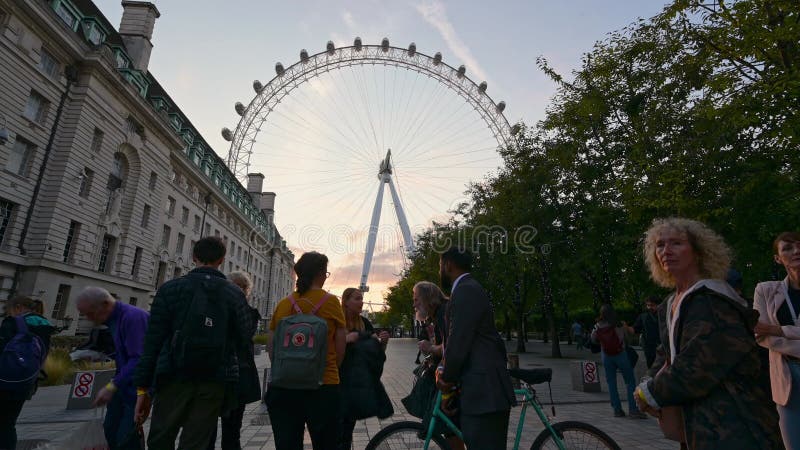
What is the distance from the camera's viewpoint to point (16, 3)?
76.4 feet

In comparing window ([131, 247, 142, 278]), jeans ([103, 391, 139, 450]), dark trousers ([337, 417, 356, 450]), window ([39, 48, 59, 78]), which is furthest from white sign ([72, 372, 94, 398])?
window ([131, 247, 142, 278])

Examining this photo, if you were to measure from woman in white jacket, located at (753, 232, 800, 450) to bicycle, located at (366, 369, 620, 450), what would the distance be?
57.6 inches

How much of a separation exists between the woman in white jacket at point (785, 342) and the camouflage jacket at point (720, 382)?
1387 mm

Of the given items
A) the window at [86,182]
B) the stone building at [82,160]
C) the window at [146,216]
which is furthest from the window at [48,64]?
the window at [146,216]

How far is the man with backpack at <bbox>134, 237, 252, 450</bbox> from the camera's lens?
3.20m

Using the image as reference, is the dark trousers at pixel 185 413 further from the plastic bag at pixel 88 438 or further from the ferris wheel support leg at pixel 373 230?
the ferris wheel support leg at pixel 373 230

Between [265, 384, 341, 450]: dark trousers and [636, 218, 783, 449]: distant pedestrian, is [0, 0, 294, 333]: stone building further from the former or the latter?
[636, 218, 783, 449]: distant pedestrian

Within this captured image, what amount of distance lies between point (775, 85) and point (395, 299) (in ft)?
233

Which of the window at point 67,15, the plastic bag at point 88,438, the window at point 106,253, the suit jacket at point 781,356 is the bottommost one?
the plastic bag at point 88,438

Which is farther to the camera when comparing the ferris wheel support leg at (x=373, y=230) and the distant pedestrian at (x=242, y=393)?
the ferris wheel support leg at (x=373, y=230)

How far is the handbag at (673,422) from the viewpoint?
7.26ft

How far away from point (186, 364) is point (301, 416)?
3.45ft

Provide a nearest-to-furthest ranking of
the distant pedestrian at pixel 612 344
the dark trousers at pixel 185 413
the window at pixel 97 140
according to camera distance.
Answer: the dark trousers at pixel 185 413, the distant pedestrian at pixel 612 344, the window at pixel 97 140

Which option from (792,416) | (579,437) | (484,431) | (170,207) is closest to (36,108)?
(170,207)
